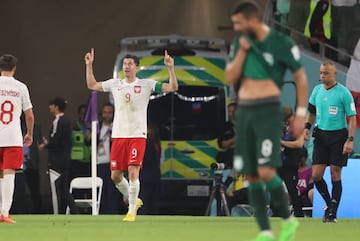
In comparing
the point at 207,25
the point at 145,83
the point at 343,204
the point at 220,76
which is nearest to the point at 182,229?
the point at 145,83

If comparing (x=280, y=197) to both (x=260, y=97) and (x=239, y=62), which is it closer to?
(x=260, y=97)

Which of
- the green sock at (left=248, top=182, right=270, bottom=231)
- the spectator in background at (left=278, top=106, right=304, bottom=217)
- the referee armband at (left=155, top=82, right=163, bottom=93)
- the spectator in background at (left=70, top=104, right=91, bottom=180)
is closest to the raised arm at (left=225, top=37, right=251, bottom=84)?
the green sock at (left=248, top=182, right=270, bottom=231)

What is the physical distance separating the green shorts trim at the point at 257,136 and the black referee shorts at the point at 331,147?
603 cm

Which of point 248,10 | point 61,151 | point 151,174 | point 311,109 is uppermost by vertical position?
point 248,10

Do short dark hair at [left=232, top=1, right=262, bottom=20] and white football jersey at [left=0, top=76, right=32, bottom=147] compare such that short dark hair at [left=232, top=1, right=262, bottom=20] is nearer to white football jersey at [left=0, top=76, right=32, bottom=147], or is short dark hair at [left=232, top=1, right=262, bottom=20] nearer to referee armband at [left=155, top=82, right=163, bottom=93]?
white football jersey at [left=0, top=76, right=32, bottom=147]

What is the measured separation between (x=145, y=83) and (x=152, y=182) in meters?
4.51

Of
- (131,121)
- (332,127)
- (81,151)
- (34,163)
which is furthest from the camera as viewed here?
(81,151)

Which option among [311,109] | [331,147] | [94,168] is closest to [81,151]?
[94,168]

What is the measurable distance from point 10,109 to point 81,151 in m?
7.39

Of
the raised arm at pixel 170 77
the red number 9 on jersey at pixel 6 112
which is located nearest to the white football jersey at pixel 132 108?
the raised arm at pixel 170 77

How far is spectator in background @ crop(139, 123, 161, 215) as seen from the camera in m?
20.8

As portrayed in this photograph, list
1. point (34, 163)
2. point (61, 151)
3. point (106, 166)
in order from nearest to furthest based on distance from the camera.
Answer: point (61, 151), point (106, 166), point (34, 163)

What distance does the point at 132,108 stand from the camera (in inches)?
653

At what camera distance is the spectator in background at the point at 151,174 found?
20.8 meters
